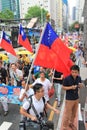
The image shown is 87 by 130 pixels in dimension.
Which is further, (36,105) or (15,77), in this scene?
(15,77)

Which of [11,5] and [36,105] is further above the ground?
[11,5]

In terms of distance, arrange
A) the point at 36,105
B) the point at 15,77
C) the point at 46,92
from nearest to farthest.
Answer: the point at 36,105 < the point at 46,92 < the point at 15,77

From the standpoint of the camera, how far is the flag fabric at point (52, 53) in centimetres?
660

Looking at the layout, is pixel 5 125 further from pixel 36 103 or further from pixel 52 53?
pixel 36 103

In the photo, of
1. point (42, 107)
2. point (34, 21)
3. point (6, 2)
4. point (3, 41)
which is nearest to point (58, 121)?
point (42, 107)

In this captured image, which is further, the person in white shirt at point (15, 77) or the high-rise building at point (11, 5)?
the high-rise building at point (11, 5)

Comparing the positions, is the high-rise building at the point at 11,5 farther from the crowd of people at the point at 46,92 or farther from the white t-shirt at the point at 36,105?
the white t-shirt at the point at 36,105

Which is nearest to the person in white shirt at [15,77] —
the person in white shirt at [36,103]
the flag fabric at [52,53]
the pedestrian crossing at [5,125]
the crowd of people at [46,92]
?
the crowd of people at [46,92]

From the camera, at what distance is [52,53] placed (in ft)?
22.3

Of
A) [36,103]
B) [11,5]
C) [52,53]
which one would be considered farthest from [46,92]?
[11,5]

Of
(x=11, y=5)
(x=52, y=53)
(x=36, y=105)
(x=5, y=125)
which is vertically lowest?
(x=5, y=125)

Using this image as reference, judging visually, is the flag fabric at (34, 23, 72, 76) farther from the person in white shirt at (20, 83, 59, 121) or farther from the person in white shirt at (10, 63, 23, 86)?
the person in white shirt at (10, 63, 23, 86)

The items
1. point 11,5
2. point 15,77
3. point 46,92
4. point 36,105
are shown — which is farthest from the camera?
point 11,5

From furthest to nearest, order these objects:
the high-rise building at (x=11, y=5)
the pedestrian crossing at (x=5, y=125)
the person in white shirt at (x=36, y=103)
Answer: the high-rise building at (x=11, y=5), the pedestrian crossing at (x=5, y=125), the person in white shirt at (x=36, y=103)
